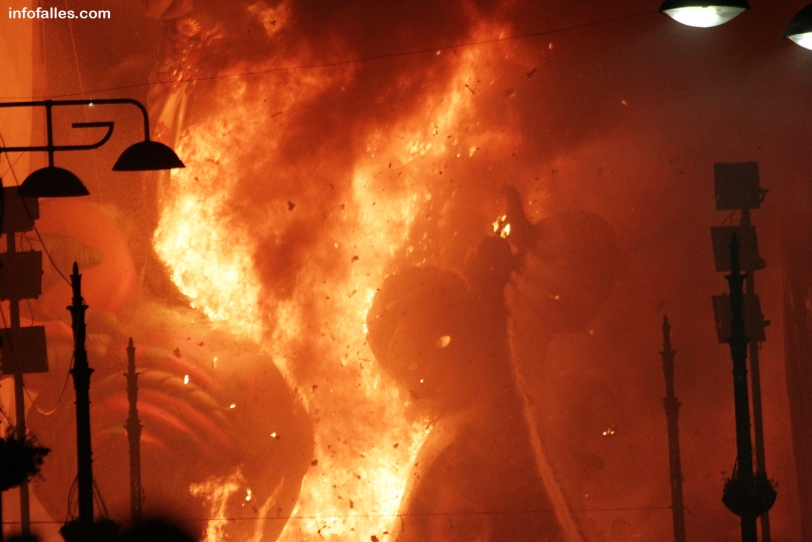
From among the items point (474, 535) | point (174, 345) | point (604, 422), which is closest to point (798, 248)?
point (604, 422)

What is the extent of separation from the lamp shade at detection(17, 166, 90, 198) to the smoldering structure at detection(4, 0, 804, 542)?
16.9ft

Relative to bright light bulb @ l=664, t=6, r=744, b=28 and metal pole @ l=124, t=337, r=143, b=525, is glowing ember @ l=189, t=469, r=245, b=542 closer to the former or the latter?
metal pole @ l=124, t=337, r=143, b=525

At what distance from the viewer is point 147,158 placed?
4.52 meters

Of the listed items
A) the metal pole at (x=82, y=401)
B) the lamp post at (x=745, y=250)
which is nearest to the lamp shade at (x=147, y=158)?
the metal pole at (x=82, y=401)

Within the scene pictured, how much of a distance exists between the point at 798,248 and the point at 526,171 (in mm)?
2518

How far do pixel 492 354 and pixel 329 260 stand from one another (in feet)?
5.77

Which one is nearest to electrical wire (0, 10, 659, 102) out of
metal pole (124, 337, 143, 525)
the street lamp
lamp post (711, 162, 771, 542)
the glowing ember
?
lamp post (711, 162, 771, 542)

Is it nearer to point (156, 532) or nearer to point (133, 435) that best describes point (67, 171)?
point (156, 532)

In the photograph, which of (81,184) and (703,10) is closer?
(703,10)

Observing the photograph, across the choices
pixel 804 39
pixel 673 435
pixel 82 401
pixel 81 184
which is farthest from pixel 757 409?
pixel 81 184

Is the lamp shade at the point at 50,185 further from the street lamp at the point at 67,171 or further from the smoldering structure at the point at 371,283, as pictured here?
the smoldering structure at the point at 371,283

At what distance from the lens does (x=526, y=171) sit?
966cm

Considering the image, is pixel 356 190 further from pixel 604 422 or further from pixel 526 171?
pixel 604 422

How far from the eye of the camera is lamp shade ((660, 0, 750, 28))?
386 cm
